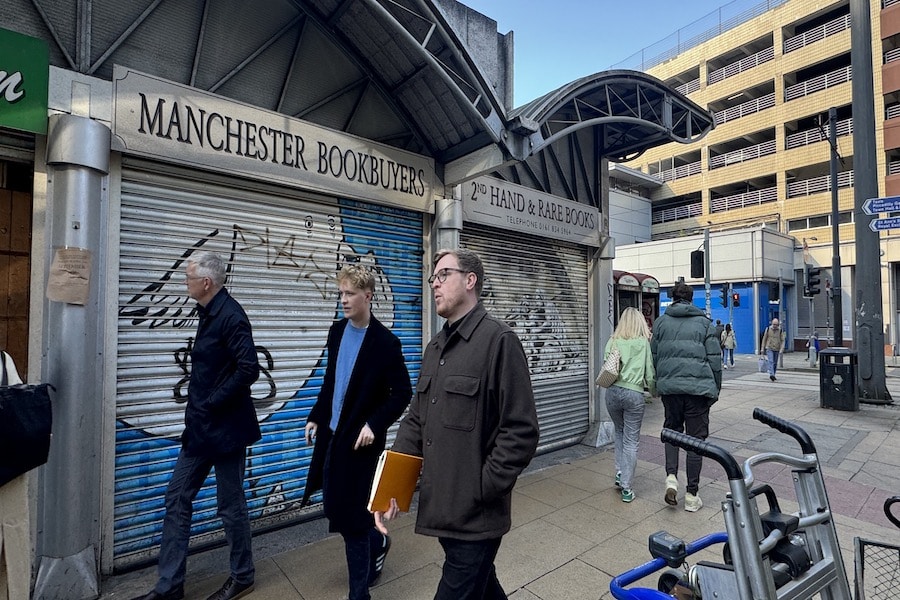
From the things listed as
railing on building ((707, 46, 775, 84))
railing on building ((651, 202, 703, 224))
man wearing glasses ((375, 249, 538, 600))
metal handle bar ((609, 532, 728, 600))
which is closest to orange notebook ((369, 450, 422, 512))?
man wearing glasses ((375, 249, 538, 600))

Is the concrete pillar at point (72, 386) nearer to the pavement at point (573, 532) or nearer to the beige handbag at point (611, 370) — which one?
the pavement at point (573, 532)

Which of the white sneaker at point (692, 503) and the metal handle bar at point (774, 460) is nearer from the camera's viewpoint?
the metal handle bar at point (774, 460)

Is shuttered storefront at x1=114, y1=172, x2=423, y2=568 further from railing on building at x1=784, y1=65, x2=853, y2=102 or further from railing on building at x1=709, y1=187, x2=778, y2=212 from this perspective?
railing on building at x1=784, y1=65, x2=853, y2=102

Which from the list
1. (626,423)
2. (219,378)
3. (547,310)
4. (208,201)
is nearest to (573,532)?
(626,423)

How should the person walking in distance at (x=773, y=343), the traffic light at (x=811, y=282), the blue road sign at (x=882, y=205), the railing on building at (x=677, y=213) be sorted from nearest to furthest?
1. the blue road sign at (x=882, y=205)
2. the person walking in distance at (x=773, y=343)
3. the traffic light at (x=811, y=282)
4. the railing on building at (x=677, y=213)

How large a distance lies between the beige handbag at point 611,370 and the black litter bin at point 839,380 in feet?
23.8

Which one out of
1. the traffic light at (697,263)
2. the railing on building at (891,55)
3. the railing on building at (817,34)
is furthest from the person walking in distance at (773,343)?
the railing on building at (817,34)

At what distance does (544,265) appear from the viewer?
636 cm

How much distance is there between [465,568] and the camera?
6.08 feet

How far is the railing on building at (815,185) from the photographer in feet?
86.7

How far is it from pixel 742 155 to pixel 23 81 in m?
36.6

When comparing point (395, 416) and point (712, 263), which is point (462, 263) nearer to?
point (395, 416)

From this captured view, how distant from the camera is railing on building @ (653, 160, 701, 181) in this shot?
3362cm

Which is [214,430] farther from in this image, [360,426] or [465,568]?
[465,568]
